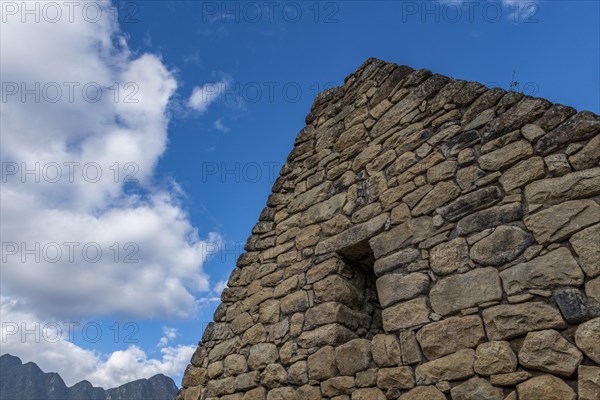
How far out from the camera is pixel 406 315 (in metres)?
3.05

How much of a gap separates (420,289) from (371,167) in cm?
128

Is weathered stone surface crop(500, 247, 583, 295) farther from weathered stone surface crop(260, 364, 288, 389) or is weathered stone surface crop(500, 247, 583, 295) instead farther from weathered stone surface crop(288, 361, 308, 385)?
weathered stone surface crop(260, 364, 288, 389)

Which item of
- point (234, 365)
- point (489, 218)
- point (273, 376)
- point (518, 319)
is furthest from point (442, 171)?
point (234, 365)

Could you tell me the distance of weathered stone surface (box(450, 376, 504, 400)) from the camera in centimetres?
245

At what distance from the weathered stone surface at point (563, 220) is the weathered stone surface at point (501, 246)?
81 millimetres

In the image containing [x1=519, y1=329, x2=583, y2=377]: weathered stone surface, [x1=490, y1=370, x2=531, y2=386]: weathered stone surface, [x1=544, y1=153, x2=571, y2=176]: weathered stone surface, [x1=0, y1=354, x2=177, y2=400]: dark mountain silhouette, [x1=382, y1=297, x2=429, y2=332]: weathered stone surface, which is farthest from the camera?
[x1=0, y1=354, x2=177, y2=400]: dark mountain silhouette

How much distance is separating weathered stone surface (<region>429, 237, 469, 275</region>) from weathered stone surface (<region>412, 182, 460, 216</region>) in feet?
1.04

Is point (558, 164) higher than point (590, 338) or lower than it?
higher

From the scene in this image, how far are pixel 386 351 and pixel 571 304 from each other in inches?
48.8

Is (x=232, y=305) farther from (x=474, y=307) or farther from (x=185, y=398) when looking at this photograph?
(x=474, y=307)

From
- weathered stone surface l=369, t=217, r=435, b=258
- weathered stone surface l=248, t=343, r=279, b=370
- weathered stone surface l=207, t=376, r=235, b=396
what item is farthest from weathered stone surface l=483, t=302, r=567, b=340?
weathered stone surface l=207, t=376, r=235, b=396

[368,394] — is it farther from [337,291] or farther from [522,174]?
[522,174]

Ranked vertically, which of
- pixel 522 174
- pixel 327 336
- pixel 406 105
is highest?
pixel 406 105

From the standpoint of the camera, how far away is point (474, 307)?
8.90 ft
